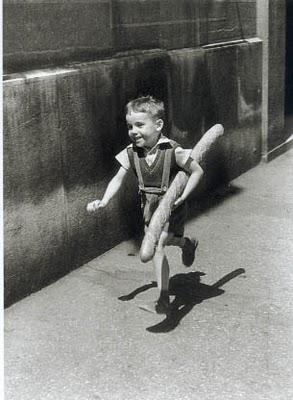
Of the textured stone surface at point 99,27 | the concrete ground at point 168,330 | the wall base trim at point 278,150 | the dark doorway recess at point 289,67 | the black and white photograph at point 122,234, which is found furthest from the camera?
the dark doorway recess at point 289,67

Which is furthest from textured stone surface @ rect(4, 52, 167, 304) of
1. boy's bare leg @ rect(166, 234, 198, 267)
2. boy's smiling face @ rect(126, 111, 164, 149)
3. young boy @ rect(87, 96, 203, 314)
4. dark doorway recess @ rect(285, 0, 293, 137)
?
dark doorway recess @ rect(285, 0, 293, 137)

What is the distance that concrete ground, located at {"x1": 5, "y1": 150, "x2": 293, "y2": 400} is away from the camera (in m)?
3.96

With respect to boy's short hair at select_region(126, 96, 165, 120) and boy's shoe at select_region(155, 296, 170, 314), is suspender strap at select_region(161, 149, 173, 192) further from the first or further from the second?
boy's shoe at select_region(155, 296, 170, 314)

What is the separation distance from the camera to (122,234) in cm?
619

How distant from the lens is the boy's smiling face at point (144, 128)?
4.57 meters

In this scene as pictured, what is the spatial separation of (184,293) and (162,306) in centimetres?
59

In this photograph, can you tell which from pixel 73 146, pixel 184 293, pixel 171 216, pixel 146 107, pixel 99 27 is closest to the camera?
pixel 146 107

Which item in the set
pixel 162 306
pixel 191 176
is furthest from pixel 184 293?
pixel 191 176

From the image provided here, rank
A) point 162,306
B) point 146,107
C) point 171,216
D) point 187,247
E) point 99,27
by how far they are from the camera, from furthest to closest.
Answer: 1. point 99,27
2. point 187,247
3. point 171,216
4. point 162,306
5. point 146,107

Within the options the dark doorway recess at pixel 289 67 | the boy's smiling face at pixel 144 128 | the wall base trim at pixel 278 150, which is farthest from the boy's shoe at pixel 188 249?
the dark doorway recess at pixel 289 67

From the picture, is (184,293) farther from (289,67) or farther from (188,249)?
(289,67)

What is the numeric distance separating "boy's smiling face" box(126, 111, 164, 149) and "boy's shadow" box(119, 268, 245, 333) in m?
1.04

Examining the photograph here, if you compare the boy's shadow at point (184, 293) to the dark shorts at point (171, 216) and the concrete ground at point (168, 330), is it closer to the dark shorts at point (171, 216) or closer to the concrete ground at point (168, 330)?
the concrete ground at point (168, 330)

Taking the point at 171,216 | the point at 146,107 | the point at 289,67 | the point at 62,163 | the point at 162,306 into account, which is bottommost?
the point at 162,306
